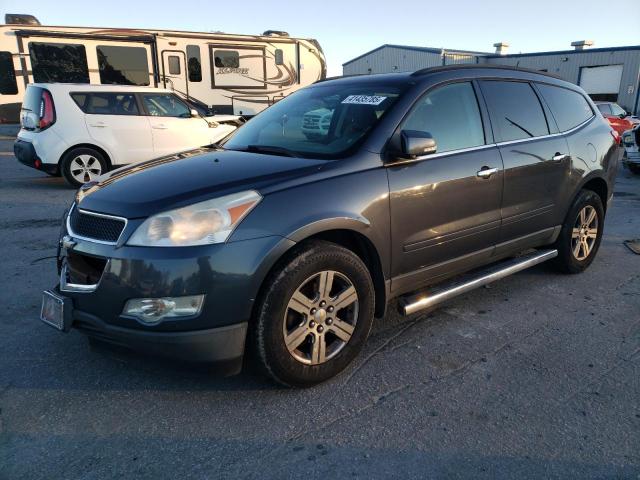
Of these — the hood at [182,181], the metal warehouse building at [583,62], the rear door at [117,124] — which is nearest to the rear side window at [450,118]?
the hood at [182,181]

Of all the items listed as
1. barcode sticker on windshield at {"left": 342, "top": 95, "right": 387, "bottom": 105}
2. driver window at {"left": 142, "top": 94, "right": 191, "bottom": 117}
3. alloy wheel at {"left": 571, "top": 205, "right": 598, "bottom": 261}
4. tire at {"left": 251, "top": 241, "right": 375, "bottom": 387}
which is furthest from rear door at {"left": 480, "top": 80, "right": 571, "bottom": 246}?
driver window at {"left": 142, "top": 94, "right": 191, "bottom": 117}

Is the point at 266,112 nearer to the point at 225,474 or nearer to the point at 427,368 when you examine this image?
the point at 427,368

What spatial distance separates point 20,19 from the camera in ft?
44.9

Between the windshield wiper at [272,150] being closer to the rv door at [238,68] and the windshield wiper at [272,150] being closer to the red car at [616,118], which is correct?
the rv door at [238,68]

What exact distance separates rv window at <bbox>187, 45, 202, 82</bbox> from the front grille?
1336cm

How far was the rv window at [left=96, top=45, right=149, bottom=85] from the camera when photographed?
46.3 feet

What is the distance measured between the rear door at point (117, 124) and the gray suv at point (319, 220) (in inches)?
217

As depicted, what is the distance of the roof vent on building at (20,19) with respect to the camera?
44.7ft

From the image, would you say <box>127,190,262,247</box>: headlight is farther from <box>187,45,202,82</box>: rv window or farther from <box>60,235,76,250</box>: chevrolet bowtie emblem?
<box>187,45,202,82</box>: rv window

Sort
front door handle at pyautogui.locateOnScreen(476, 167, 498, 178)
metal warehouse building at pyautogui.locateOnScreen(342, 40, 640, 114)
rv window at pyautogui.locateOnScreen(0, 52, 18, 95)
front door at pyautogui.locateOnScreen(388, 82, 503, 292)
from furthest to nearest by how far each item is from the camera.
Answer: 1. metal warehouse building at pyautogui.locateOnScreen(342, 40, 640, 114)
2. rv window at pyautogui.locateOnScreen(0, 52, 18, 95)
3. front door handle at pyautogui.locateOnScreen(476, 167, 498, 178)
4. front door at pyautogui.locateOnScreen(388, 82, 503, 292)

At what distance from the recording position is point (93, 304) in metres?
2.42

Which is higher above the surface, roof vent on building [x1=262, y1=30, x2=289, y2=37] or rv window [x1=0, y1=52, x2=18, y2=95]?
roof vent on building [x1=262, y1=30, x2=289, y2=37]

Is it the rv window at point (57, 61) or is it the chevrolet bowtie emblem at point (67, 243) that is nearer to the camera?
the chevrolet bowtie emblem at point (67, 243)

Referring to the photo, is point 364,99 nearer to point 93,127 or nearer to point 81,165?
point 93,127
